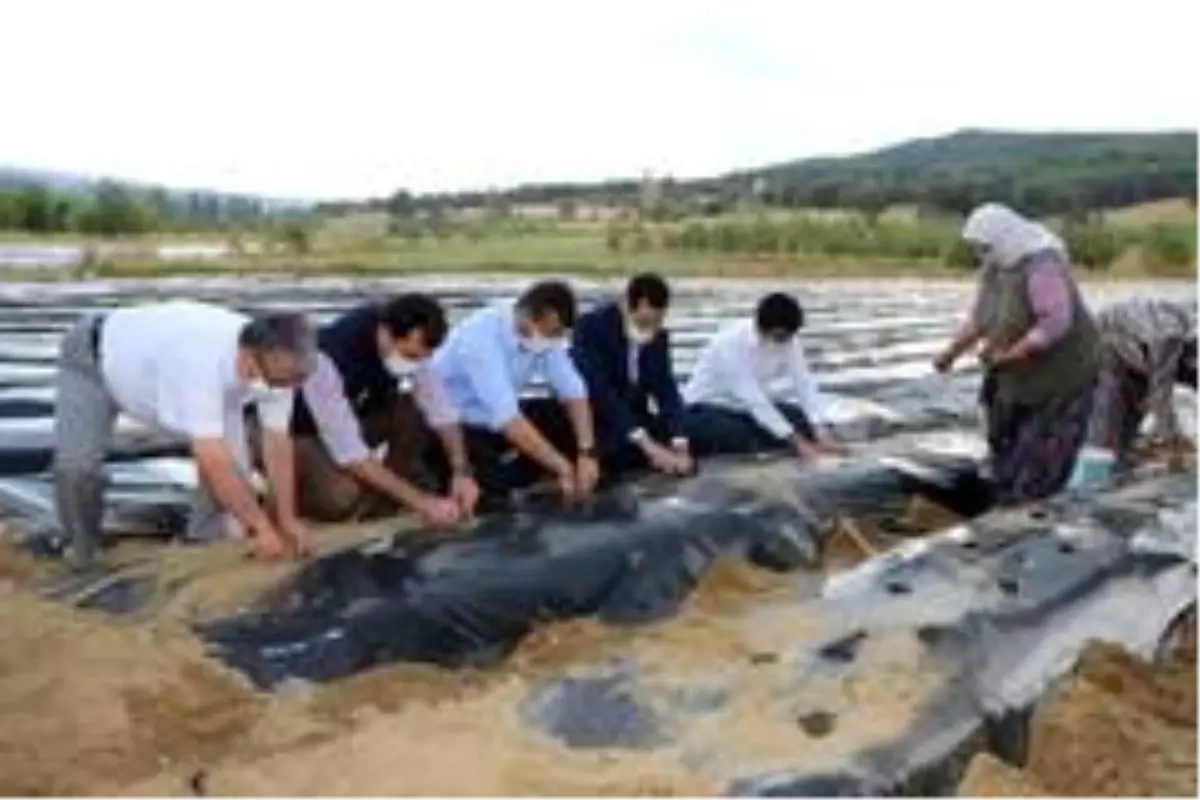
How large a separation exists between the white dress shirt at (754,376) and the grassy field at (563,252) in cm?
1513

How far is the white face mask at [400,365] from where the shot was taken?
6.15 m

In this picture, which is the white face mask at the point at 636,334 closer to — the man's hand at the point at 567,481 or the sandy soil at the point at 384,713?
the man's hand at the point at 567,481

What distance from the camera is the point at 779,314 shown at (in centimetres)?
749

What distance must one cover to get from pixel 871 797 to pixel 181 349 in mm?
2702

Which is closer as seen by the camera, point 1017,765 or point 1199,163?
point 1017,765

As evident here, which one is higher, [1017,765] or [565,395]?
[565,395]

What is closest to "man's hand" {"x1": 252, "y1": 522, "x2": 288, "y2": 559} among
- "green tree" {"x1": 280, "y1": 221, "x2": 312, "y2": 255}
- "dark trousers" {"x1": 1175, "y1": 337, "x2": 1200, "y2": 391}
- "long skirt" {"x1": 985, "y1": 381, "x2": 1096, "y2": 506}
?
"long skirt" {"x1": 985, "y1": 381, "x2": 1096, "y2": 506}

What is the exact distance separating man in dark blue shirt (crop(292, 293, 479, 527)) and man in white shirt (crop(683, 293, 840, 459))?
5.21ft

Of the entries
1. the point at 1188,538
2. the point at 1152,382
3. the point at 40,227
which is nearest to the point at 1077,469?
the point at 1152,382

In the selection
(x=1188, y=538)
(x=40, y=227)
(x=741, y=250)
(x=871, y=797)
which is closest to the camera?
(x=871, y=797)

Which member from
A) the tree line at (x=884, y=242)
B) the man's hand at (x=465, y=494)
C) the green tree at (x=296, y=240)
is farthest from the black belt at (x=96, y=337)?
the tree line at (x=884, y=242)

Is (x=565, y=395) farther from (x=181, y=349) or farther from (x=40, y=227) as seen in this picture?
(x=40, y=227)

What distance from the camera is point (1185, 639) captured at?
523 cm

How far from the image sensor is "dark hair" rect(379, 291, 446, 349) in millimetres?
5840
